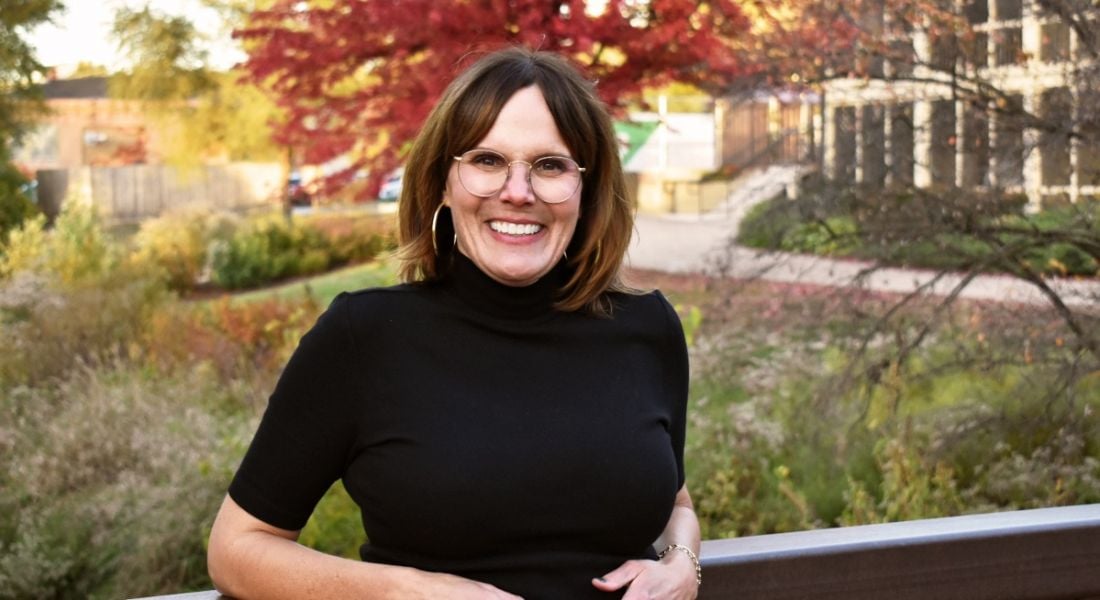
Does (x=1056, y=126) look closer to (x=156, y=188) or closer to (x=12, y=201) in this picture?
(x=12, y=201)

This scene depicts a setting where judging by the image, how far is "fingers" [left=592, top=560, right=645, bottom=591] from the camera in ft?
6.64

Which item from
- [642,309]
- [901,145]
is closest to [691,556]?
[642,309]

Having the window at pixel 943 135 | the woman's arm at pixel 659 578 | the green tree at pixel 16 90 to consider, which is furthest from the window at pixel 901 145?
the green tree at pixel 16 90

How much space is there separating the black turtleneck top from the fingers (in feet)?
0.05

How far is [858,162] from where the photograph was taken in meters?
6.35

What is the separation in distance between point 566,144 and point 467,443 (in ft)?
1.63

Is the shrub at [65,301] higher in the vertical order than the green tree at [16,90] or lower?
lower

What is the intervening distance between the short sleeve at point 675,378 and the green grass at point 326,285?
29.3ft

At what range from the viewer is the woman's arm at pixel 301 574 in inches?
75.2

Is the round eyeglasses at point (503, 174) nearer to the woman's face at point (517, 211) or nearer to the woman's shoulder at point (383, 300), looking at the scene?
the woman's face at point (517, 211)

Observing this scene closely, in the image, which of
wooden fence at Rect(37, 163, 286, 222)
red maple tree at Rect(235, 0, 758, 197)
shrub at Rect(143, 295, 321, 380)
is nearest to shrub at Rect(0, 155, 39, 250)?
wooden fence at Rect(37, 163, 286, 222)

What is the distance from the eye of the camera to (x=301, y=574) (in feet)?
6.29

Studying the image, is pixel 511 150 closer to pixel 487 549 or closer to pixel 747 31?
pixel 487 549

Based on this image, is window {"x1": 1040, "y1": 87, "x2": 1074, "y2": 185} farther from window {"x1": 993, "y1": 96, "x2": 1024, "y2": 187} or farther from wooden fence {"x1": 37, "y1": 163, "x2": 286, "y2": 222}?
wooden fence {"x1": 37, "y1": 163, "x2": 286, "y2": 222}
